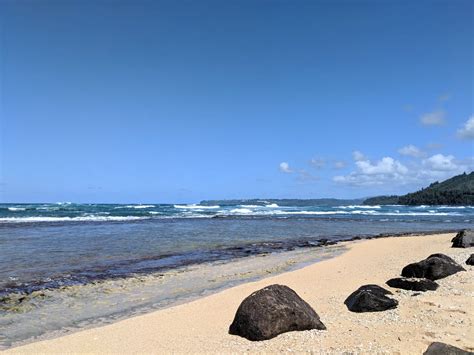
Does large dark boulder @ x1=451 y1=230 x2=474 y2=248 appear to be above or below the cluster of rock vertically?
above

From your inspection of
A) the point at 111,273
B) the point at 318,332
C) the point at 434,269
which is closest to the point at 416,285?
the point at 434,269

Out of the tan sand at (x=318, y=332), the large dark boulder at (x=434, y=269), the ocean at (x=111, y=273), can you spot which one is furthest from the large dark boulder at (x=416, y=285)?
the ocean at (x=111, y=273)

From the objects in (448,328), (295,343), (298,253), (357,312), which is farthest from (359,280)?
(298,253)

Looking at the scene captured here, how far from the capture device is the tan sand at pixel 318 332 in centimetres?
584

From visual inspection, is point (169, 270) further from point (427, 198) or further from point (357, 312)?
point (427, 198)

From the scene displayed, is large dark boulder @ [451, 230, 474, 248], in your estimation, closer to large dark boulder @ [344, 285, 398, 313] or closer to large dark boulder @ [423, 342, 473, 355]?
large dark boulder @ [344, 285, 398, 313]

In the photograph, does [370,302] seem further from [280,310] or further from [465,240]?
[465,240]

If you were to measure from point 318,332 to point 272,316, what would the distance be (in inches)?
29.4

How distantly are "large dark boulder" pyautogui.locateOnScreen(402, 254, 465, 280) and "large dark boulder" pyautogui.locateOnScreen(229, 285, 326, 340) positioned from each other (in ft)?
15.3

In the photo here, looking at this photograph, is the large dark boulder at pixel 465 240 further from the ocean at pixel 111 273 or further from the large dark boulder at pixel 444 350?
the large dark boulder at pixel 444 350

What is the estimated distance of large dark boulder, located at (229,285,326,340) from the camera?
6.22 meters

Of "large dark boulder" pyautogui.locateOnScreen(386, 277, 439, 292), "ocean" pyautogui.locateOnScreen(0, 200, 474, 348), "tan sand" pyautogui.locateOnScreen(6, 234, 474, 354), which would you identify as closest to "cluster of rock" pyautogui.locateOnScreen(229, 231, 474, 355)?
"tan sand" pyautogui.locateOnScreen(6, 234, 474, 354)

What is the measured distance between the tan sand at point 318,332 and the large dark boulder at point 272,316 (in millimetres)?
141

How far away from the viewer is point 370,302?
735 cm
